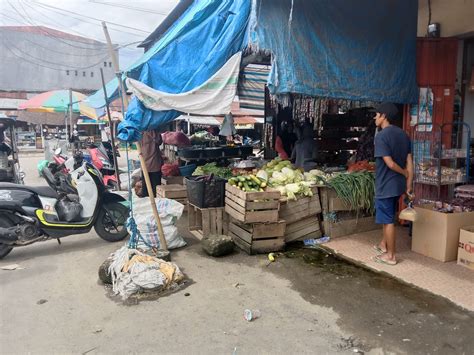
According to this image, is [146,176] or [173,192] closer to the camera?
[146,176]

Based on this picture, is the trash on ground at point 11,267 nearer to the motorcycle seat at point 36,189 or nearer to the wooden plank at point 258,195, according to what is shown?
the motorcycle seat at point 36,189

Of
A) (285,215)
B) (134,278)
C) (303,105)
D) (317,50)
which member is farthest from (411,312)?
(303,105)

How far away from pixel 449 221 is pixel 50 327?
179 inches

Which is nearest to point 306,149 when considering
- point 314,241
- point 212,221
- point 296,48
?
point 314,241

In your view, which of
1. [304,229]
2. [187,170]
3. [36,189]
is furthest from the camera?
[187,170]

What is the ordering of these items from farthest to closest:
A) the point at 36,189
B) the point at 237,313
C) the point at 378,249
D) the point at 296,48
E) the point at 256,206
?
1. the point at 36,189
2. the point at 378,249
3. the point at 256,206
4. the point at 296,48
5. the point at 237,313

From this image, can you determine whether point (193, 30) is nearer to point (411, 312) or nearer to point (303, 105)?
point (303, 105)

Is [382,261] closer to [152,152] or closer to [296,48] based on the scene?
[296,48]

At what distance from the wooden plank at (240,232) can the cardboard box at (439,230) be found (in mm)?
2223

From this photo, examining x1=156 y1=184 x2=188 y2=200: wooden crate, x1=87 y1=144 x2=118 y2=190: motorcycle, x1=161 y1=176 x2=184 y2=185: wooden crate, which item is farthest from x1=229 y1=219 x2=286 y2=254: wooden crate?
x1=87 y1=144 x2=118 y2=190: motorcycle

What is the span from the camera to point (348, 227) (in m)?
6.14

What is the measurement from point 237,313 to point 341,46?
375 cm

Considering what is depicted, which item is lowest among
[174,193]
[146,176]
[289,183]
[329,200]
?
[174,193]

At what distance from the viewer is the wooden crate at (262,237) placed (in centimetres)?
540
